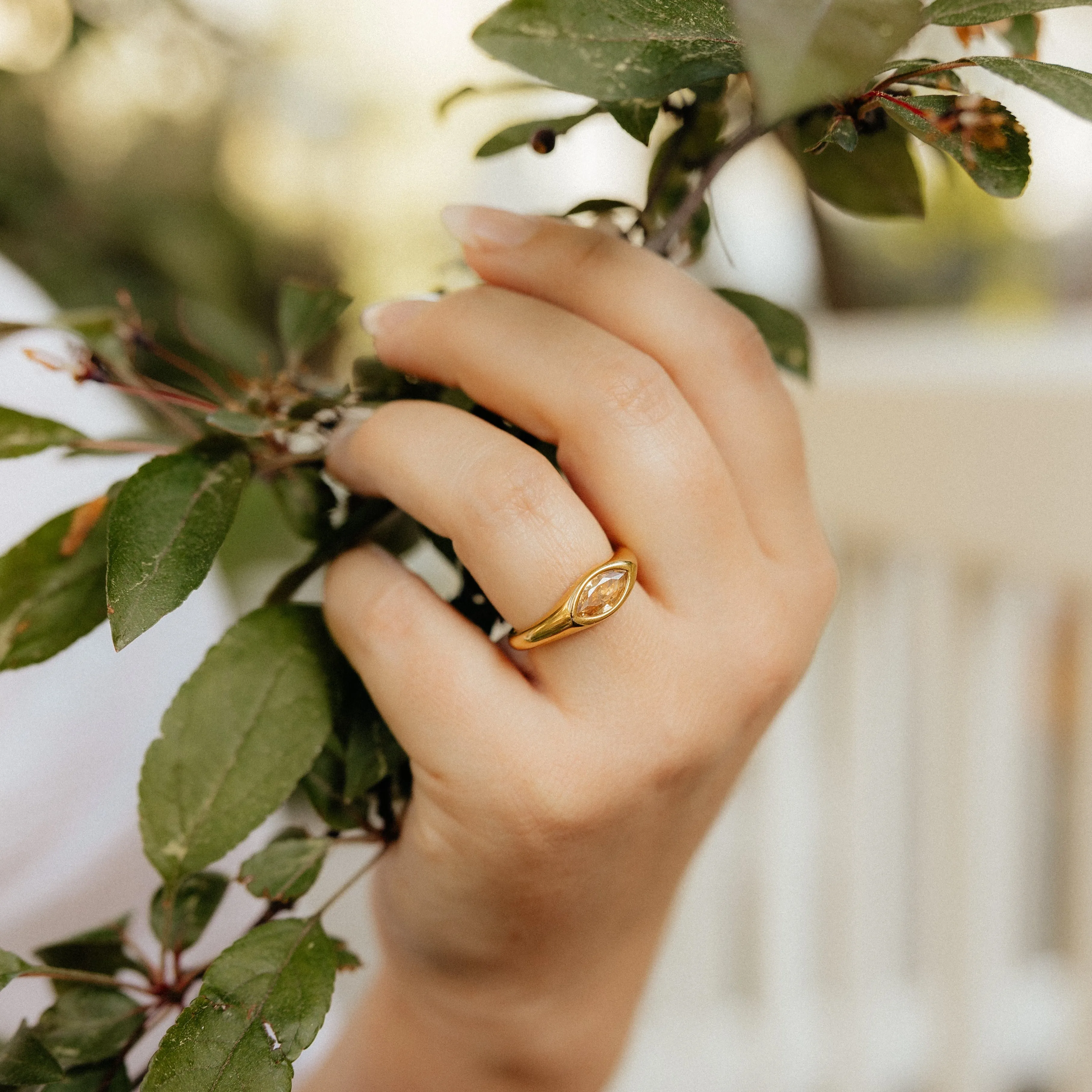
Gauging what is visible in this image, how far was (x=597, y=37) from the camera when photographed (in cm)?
28

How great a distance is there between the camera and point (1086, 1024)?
924 millimetres

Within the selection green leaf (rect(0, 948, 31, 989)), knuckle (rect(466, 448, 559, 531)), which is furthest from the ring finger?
green leaf (rect(0, 948, 31, 989))

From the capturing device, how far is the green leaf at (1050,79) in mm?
263

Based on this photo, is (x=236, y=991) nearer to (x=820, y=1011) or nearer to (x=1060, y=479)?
(x=1060, y=479)

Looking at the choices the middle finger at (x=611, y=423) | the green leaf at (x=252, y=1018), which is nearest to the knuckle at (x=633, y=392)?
the middle finger at (x=611, y=423)

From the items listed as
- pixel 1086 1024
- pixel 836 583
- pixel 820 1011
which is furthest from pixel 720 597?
pixel 820 1011

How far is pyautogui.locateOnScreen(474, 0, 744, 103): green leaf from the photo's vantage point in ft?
0.91

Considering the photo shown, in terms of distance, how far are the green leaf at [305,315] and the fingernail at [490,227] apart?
0.07 m

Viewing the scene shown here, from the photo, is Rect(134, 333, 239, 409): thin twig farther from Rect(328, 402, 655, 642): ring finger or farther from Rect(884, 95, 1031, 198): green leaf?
Rect(884, 95, 1031, 198): green leaf

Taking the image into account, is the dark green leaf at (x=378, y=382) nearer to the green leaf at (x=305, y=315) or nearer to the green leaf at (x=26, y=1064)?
the green leaf at (x=305, y=315)

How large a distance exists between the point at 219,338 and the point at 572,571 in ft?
1.41

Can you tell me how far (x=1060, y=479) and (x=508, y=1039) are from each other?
661 millimetres

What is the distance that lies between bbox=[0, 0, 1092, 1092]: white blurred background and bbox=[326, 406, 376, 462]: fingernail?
10cm

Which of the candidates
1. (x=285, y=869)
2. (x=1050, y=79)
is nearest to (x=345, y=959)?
(x=285, y=869)
